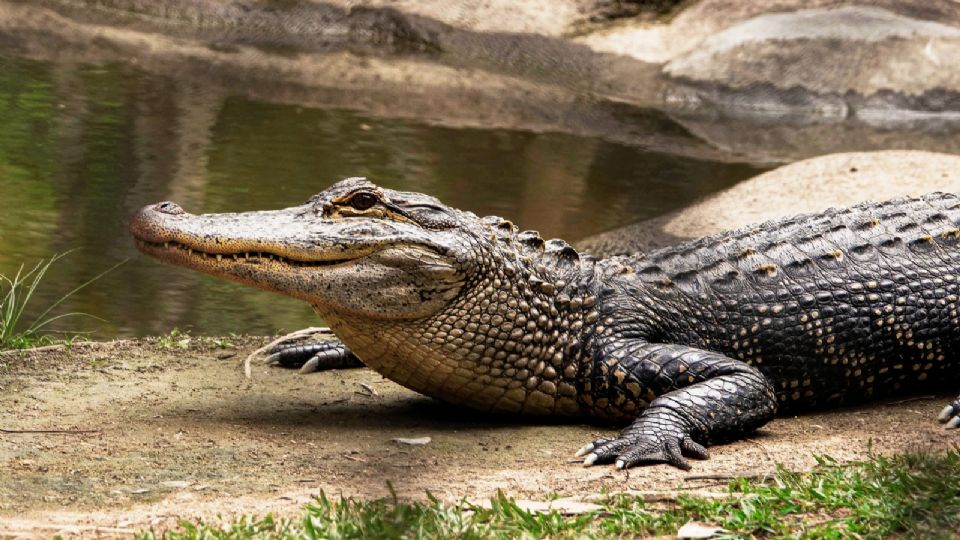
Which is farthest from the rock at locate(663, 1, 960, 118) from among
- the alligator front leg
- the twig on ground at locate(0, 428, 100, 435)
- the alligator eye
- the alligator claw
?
the twig on ground at locate(0, 428, 100, 435)

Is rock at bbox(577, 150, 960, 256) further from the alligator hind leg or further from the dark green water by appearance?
the alligator hind leg

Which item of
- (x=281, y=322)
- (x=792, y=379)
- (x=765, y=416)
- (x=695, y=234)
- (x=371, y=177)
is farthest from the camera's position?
(x=371, y=177)

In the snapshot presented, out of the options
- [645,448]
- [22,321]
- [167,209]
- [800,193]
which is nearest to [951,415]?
[645,448]

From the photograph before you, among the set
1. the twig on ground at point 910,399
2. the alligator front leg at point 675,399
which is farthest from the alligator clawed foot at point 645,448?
the twig on ground at point 910,399

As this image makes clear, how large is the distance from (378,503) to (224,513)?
494mm

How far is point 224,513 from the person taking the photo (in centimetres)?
401

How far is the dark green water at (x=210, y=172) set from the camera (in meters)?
8.38

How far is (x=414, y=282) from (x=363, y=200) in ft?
1.41

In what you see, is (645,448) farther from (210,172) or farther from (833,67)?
(833,67)

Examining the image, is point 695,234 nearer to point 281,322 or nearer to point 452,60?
point 281,322

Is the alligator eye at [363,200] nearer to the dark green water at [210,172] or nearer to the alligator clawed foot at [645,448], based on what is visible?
the alligator clawed foot at [645,448]

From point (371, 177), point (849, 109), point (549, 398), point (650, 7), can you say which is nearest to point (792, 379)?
point (549, 398)

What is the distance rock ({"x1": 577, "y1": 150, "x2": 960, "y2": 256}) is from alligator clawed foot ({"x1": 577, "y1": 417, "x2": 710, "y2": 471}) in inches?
184

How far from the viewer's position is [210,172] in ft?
35.6
